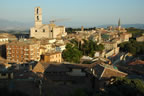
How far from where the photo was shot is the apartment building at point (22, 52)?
818 inches

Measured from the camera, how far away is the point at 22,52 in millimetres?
21031

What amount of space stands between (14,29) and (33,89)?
171ft

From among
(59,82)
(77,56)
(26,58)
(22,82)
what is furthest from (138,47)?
(22,82)

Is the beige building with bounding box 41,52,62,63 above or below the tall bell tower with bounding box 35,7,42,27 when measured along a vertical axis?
below

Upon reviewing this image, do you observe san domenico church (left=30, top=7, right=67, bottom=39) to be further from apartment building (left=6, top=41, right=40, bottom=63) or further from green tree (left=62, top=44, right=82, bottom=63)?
apartment building (left=6, top=41, right=40, bottom=63)

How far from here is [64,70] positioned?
12719mm

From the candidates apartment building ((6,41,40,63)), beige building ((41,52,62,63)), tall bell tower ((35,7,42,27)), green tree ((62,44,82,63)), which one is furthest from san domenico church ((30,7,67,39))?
beige building ((41,52,62,63))

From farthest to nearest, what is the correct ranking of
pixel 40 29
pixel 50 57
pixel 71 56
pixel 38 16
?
1. pixel 38 16
2. pixel 40 29
3. pixel 71 56
4. pixel 50 57

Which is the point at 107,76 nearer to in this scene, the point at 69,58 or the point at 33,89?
the point at 33,89

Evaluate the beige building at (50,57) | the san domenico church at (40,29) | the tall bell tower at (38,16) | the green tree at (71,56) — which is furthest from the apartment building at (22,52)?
the tall bell tower at (38,16)

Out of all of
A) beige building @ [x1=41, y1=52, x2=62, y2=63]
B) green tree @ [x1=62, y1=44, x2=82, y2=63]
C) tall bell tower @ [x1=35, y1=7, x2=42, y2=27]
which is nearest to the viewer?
beige building @ [x1=41, y1=52, x2=62, y2=63]

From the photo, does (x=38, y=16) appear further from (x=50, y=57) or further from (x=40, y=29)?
(x=50, y=57)

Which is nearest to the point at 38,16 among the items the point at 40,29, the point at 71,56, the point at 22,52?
the point at 40,29

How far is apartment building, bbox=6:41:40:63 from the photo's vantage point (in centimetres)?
2077
